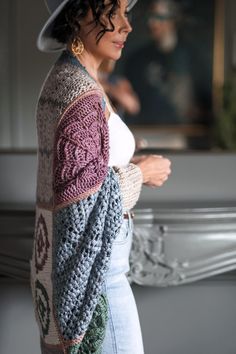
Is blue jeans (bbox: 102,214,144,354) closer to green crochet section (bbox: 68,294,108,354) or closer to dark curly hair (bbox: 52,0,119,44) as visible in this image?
green crochet section (bbox: 68,294,108,354)

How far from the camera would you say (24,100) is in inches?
174

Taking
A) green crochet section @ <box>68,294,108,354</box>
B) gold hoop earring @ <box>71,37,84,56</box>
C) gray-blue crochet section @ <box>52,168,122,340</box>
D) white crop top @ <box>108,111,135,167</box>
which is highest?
gold hoop earring @ <box>71,37,84,56</box>

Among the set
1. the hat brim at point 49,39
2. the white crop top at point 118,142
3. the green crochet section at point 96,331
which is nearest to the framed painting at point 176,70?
the hat brim at point 49,39

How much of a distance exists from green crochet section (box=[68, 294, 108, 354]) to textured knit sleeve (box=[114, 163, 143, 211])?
0.62 feet

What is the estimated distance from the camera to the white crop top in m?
1.23

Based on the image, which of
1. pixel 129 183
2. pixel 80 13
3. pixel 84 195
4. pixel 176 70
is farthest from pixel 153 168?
pixel 176 70

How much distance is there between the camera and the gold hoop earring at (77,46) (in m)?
1.25

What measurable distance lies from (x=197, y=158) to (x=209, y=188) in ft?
0.34

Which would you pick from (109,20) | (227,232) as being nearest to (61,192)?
(109,20)

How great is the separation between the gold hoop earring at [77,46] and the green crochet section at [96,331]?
1.58ft

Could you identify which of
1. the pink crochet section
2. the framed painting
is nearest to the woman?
the pink crochet section

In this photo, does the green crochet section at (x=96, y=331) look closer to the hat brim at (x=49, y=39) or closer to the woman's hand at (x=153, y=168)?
the woman's hand at (x=153, y=168)

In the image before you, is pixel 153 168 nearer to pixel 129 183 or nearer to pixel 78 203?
pixel 129 183

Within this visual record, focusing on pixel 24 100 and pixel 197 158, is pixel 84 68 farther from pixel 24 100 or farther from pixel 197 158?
pixel 24 100
